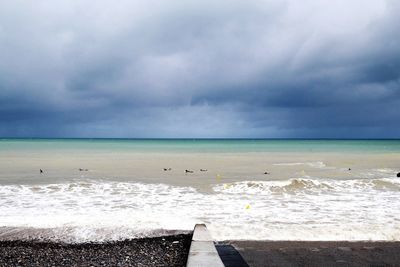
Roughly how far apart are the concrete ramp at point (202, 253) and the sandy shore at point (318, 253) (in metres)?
0.51

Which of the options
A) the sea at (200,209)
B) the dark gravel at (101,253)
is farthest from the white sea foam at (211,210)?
the dark gravel at (101,253)

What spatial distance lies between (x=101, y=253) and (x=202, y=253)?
1.69 metres

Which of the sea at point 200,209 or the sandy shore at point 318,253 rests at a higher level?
the sandy shore at point 318,253

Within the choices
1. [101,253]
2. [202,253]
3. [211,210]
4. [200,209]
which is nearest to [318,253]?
[202,253]

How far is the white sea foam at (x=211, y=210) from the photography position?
7945mm

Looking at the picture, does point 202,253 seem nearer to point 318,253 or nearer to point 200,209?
point 318,253

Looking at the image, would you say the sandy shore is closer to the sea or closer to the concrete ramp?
the concrete ramp

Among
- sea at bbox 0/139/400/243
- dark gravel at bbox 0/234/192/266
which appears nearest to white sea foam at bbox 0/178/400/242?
sea at bbox 0/139/400/243

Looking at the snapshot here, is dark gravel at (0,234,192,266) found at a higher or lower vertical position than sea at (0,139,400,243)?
higher

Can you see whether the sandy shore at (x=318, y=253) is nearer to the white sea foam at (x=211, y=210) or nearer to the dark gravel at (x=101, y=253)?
the white sea foam at (x=211, y=210)

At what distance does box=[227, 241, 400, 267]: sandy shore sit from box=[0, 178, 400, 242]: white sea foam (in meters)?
0.85

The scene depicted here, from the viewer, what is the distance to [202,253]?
5.65 metres

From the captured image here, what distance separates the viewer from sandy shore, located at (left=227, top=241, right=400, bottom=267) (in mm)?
5570

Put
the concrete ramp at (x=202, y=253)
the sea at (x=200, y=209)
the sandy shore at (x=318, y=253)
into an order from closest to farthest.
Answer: the concrete ramp at (x=202, y=253), the sandy shore at (x=318, y=253), the sea at (x=200, y=209)
